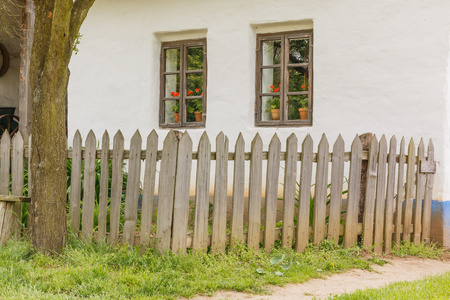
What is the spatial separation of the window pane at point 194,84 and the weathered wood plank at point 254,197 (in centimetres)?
286

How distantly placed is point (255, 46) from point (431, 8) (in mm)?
2297

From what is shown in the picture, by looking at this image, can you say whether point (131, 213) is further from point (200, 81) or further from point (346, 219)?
point (200, 81)

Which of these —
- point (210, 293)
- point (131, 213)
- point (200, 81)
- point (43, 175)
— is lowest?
point (210, 293)

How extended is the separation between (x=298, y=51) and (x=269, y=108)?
854 mm

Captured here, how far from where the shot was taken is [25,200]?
5520mm

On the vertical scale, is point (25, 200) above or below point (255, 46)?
below

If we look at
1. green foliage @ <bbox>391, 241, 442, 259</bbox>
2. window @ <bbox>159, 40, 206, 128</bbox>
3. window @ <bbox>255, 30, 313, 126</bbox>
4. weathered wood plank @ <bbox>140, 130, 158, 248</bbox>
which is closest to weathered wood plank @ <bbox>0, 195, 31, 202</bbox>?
weathered wood plank @ <bbox>140, 130, 158, 248</bbox>

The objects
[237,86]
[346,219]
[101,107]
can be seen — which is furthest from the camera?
[101,107]

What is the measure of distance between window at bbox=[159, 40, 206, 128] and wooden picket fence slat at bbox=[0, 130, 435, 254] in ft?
8.31

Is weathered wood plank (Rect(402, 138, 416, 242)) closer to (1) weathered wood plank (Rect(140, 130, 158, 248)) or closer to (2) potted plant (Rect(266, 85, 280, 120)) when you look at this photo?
(2) potted plant (Rect(266, 85, 280, 120))

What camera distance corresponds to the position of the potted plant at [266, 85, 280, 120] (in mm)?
7707

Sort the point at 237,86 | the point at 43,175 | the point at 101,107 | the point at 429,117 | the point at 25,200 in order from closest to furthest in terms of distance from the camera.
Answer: the point at 43,175 < the point at 25,200 < the point at 429,117 < the point at 237,86 < the point at 101,107

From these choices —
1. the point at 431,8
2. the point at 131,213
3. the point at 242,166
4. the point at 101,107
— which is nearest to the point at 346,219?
the point at 242,166

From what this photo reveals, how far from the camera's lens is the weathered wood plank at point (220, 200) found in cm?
545
